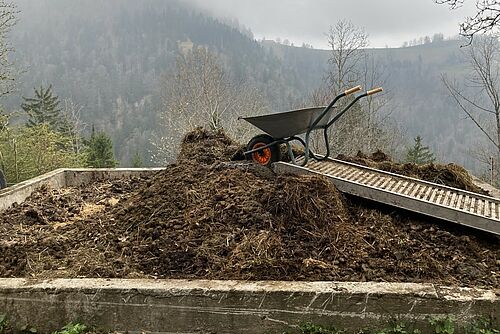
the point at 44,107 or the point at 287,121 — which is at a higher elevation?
the point at 44,107

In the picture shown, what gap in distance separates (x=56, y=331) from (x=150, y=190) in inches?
59.0

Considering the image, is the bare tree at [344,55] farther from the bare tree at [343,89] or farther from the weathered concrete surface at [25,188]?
the weathered concrete surface at [25,188]

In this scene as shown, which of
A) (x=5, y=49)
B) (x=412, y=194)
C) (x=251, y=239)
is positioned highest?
(x=5, y=49)

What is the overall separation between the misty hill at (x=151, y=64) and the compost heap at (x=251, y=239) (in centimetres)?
3856

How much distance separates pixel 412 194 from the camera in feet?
11.6

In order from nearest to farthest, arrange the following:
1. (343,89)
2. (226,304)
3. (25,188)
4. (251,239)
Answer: (226,304)
(251,239)
(25,188)
(343,89)

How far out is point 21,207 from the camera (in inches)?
183

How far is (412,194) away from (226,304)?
1838 millimetres

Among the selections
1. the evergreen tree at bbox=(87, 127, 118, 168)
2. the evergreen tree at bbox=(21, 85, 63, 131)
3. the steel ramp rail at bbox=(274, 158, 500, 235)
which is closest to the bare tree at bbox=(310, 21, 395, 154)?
the evergreen tree at bbox=(87, 127, 118, 168)

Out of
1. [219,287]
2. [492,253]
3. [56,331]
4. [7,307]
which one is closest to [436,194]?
[492,253]

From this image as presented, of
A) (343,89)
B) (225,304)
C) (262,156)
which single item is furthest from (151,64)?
(225,304)

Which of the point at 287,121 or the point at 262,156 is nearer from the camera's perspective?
the point at 287,121

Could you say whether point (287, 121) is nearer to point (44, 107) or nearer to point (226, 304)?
point (226, 304)

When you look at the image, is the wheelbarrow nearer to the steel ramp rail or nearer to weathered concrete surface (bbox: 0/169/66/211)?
the steel ramp rail
